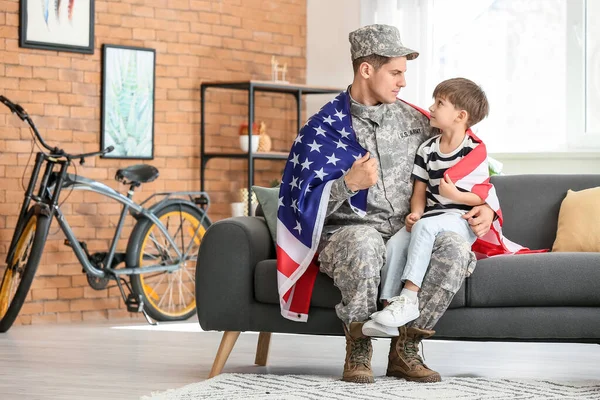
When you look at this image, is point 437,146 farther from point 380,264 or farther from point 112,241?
point 112,241

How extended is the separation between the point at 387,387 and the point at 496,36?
3593 millimetres

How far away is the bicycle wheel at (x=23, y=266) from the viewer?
5523 mm

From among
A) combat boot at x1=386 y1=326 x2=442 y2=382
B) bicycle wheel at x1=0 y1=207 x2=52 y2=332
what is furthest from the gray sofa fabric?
bicycle wheel at x1=0 y1=207 x2=52 y2=332

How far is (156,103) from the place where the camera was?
6.57 meters

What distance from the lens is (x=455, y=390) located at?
347 centimetres

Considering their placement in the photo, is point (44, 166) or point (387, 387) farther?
point (44, 166)

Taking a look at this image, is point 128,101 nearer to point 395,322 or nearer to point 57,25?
point 57,25

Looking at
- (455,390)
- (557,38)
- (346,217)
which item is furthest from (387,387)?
(557,38)

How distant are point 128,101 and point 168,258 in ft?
3.19

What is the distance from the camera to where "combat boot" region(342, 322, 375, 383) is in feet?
11.7

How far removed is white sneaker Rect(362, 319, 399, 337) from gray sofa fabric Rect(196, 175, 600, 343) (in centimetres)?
21

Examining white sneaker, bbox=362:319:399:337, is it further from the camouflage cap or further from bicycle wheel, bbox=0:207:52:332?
bicycle wheel, bbox=0:207:52:332

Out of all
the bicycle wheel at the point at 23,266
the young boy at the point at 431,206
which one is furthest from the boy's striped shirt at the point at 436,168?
the bicycle wheel at the point at 23,266

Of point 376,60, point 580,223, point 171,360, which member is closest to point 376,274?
point 376,60
